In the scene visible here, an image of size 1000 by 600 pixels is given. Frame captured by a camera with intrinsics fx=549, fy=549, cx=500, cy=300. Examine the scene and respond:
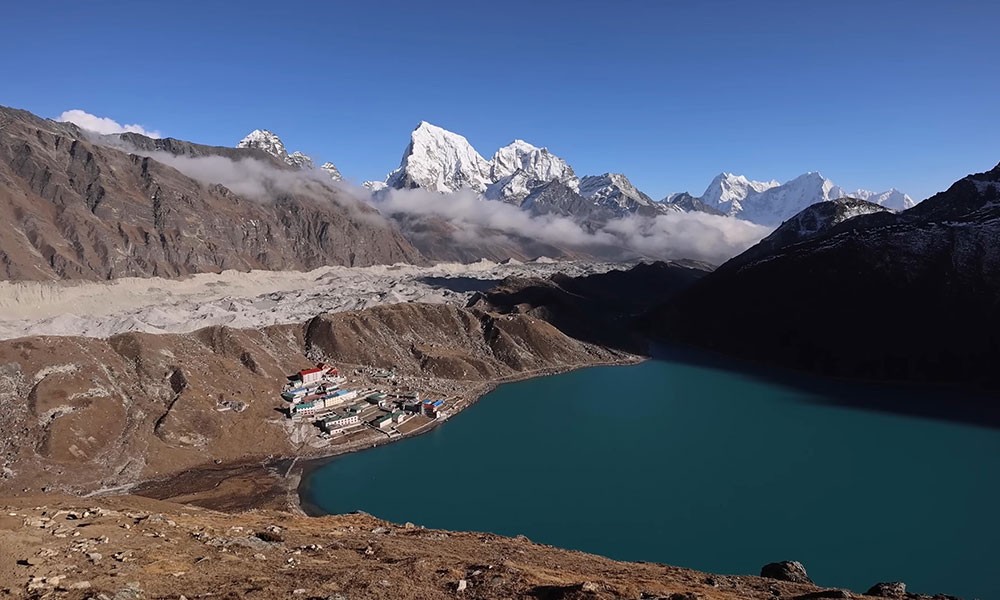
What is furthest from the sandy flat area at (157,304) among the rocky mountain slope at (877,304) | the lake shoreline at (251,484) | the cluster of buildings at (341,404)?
the rocky mountain slope at (877,304)

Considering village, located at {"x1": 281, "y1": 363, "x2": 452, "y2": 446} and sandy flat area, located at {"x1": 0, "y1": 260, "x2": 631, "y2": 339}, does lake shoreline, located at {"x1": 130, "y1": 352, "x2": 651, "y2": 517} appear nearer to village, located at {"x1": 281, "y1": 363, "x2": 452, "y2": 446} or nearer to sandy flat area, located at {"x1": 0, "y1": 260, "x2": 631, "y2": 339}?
village, located at {"x1": 281, "y1": 363, "x2": 452, "y2": 446}

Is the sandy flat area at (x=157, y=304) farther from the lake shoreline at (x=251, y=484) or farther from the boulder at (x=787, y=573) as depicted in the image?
the boulder at (x=787, y=573)

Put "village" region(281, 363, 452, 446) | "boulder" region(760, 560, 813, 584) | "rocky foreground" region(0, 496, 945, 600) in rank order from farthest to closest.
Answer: "village" region(281, 363, 452, 446) < "boulder" region(760, 560, 813, 584) < "rocky foreground" region(0, 496, 945, 600)

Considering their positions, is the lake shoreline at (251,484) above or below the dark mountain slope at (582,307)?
below

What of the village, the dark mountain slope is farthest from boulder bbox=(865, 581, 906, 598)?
the dark mountain slope

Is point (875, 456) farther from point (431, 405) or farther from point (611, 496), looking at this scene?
point (431, 405)

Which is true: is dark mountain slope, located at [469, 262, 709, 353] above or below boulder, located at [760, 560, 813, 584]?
above

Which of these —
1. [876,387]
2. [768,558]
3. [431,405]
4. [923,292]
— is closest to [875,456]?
[768,558]

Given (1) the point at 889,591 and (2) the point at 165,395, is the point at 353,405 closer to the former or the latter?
(2) the point at 165,395
